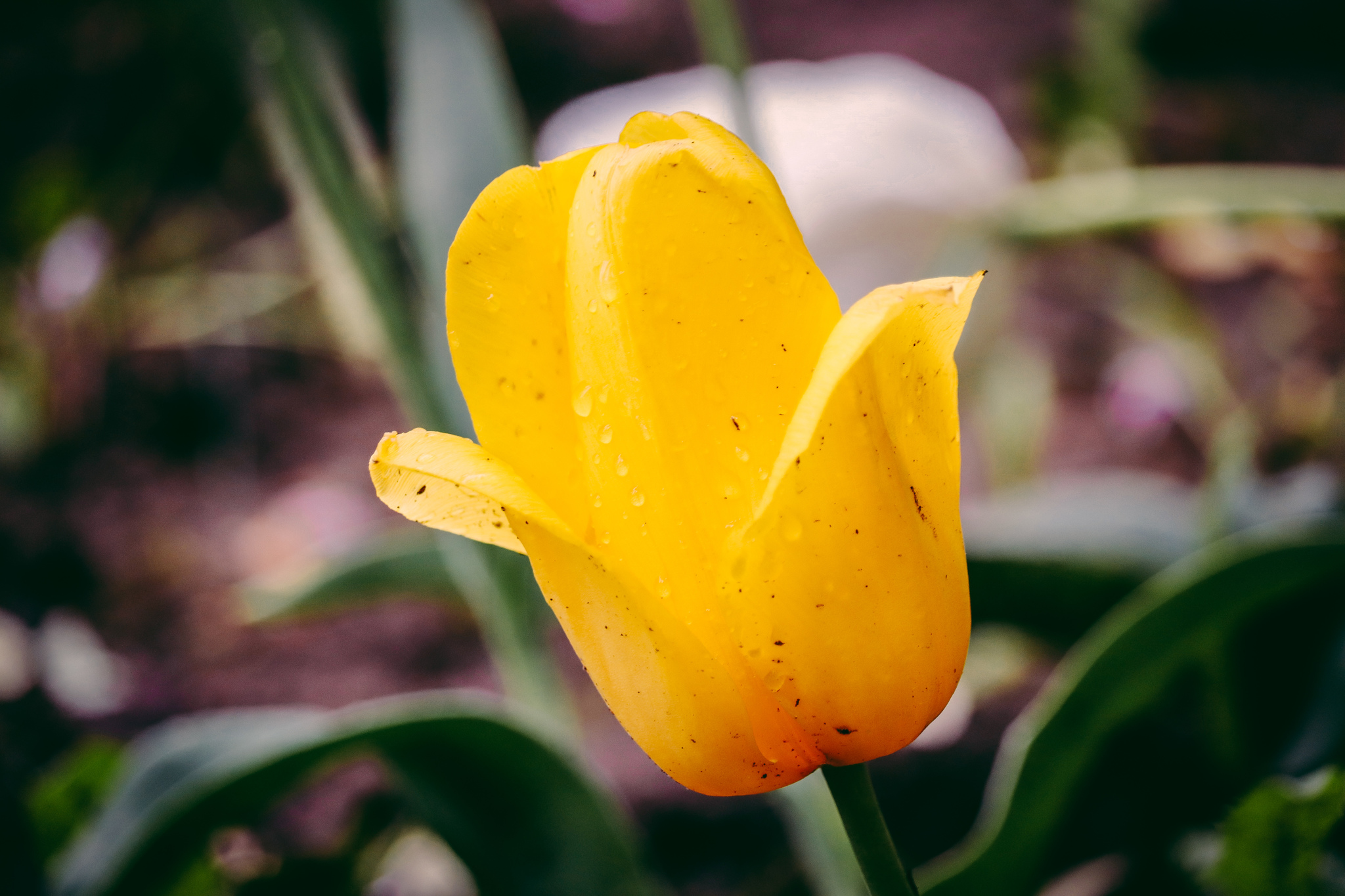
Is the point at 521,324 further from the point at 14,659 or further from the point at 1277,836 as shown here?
the point at 14,659

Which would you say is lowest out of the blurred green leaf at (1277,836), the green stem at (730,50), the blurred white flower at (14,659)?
the blurred white flower at (14,659)

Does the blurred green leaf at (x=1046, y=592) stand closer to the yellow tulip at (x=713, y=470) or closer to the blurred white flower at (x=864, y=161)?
the yellow tulip at (x=713, y=470)

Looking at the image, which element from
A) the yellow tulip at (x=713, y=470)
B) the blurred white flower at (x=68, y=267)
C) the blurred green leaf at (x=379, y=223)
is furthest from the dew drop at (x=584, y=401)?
the blurred white flower at (x=68, y=267)

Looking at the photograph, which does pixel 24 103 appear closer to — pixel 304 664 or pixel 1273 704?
pixel 304 664

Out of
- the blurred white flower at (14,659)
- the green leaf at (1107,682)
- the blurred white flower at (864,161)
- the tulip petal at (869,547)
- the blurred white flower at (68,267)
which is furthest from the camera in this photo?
the blurred white flower at (68,267)

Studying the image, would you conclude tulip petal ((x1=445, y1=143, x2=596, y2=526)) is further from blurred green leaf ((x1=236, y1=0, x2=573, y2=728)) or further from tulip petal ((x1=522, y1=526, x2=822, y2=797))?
blurred green leaf ((x1=236, y1=0, x2=573, y2=728))

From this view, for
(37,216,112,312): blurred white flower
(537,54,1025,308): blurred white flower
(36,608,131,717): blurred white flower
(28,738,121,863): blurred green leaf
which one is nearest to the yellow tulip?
(28,738,121,863): blurred green leaf

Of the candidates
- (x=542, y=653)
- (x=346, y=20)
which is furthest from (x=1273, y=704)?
(x=346, y=20)

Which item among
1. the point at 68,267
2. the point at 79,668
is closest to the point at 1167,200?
the point at 79,668
